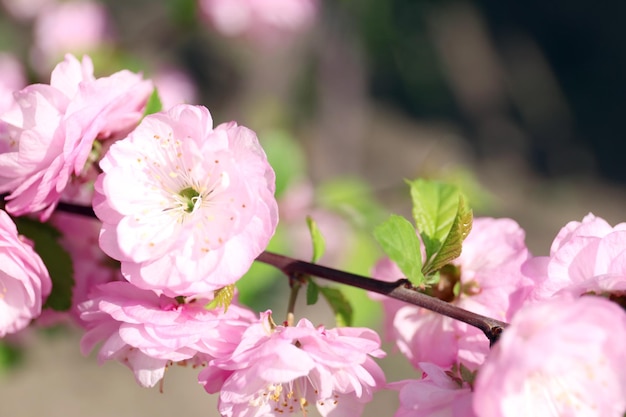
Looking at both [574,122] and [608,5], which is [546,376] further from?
[608,5]

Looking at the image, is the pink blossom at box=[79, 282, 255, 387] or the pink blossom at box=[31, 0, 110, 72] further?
the pink blossom at box=[31, 0, 110, 72]

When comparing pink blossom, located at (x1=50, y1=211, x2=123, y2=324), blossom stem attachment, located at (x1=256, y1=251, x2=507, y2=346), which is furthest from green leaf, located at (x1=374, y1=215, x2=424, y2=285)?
pink blossom, located at (x1=50, y1=211, x2=123, y2=324)

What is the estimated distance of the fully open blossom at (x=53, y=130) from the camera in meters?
0.69

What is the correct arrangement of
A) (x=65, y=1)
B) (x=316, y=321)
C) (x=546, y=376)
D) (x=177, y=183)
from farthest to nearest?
(x=316, y=321), (x=65, y=1), (x=177, y=183), (x=546, y=376)

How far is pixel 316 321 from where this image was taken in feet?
10.1

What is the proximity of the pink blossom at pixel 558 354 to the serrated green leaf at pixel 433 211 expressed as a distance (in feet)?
0.72

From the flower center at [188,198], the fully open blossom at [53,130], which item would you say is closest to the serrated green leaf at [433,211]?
the flower center at [188,198]

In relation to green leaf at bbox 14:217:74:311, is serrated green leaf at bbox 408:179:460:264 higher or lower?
higher

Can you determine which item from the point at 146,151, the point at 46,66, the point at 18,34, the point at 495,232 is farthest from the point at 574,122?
the point at 146,151

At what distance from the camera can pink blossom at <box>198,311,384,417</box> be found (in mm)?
650

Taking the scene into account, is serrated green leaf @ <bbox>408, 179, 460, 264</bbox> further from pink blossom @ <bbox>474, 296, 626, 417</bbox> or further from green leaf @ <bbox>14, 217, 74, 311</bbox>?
green leaf @ <bbox>14, 217, 74, 311</bbox>

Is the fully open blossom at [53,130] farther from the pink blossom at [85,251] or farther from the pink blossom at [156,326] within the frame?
the pink blossom at [85,251]

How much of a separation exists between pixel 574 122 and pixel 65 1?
2.96 m

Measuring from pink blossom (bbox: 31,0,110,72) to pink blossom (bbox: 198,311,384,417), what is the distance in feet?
3.88
